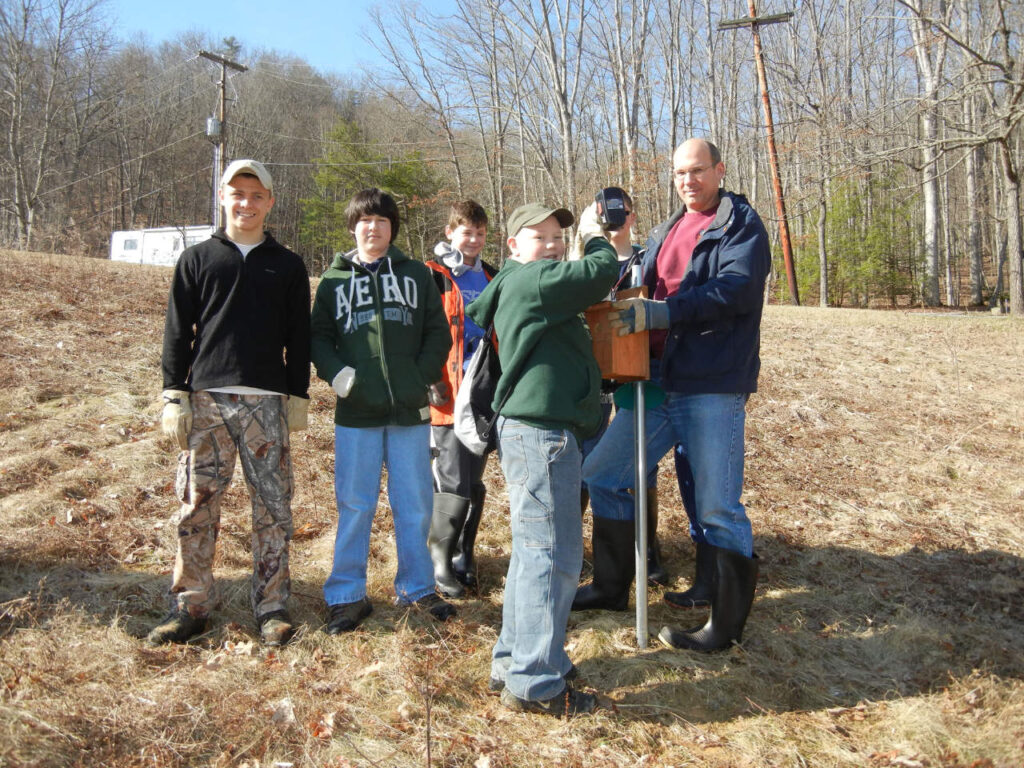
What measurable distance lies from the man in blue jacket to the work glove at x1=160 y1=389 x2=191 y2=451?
2037 mm

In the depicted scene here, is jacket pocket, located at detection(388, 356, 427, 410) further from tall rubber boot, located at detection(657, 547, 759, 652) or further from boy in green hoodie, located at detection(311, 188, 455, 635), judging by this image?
tall rubber boot, located at detection(657, 547, 759, 652)

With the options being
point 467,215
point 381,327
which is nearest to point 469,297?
point 467,215

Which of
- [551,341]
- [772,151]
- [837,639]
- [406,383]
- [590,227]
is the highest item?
[772,151]

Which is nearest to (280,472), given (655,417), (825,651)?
(655,417)

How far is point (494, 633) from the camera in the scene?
3.57 metres

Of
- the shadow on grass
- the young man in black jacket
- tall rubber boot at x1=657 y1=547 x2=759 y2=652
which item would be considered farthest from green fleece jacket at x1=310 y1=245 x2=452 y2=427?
tall rubber boot at x1=657 y1=547 x2=759 y2=652

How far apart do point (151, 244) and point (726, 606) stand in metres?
34.7

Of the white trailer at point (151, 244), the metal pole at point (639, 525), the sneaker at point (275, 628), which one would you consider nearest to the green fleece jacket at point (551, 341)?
the metal pole at point (639, 525)

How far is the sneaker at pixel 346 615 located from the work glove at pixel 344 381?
3.63ft

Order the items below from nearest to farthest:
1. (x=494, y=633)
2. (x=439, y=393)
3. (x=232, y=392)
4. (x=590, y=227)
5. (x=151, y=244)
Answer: (x=590, y=227), (x=232, y=392), (x=494, y=633), (x=439, y=393), (x=151, y=244)

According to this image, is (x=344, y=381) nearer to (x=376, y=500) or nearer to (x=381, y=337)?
(x=381, y=337)

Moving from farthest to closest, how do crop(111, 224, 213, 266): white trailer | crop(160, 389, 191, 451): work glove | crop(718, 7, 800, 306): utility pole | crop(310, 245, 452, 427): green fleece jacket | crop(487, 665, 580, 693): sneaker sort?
crop(111, 224, 213, 266): white trailer → crop(718, 7, 800, 306): utility pole → crop(310, 245, 452, 427): green fleece jacket → crop(160, 389, 191, 451): work glove → crop(487, 665, 580, 693): sneaker

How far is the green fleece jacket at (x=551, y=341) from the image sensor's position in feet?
8.91

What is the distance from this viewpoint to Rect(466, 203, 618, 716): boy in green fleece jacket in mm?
2732
